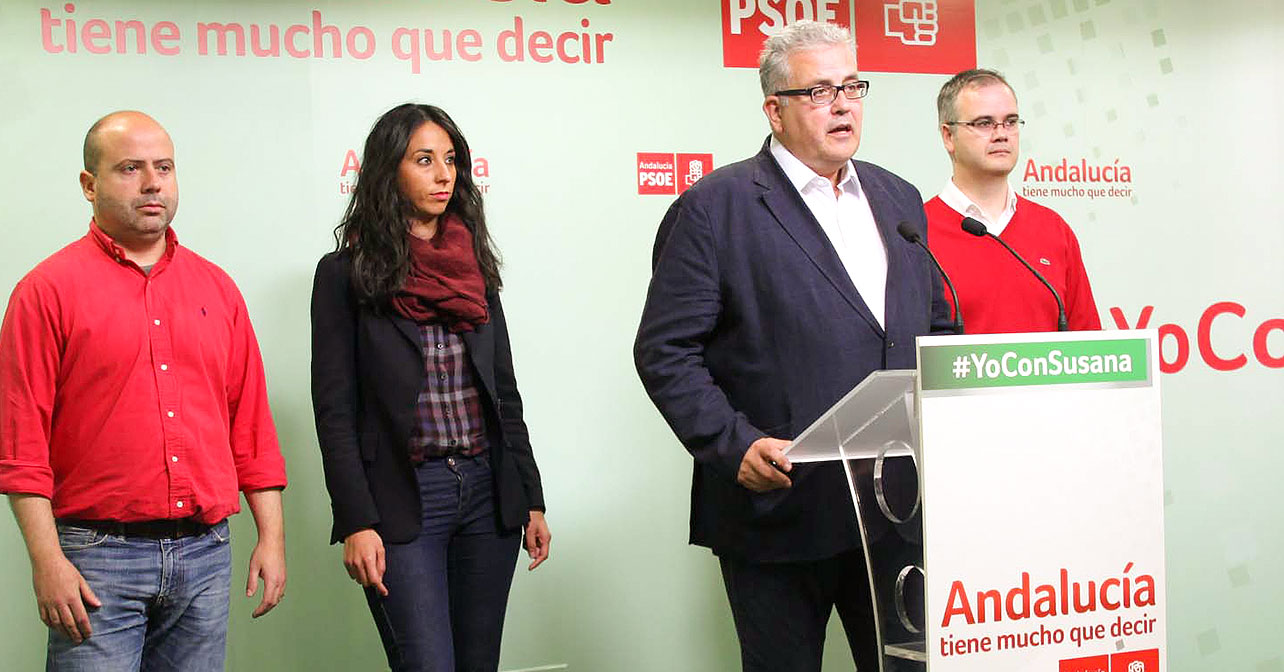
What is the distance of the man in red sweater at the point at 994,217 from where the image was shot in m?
3.08

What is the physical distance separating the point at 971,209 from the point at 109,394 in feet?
6.88

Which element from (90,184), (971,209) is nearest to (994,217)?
(971,209)

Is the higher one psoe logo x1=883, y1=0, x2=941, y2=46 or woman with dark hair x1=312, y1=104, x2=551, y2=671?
psoe logo x1=883, y1=0, x2=941, y2=46

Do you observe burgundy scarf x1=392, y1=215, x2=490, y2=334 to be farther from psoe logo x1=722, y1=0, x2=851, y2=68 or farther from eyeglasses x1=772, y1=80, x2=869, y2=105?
psoe logo x1=722, y1=0, x2=851, y2=68

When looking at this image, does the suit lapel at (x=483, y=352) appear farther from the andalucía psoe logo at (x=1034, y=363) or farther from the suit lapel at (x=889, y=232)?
the andalucía psoe logo at (x=1034, y=363)

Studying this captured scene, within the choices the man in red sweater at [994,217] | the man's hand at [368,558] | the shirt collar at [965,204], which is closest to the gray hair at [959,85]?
the man in red sweater at [994,217]

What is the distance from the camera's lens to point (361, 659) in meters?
3.46

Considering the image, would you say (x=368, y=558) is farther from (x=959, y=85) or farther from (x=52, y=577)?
(x=959, y=85)

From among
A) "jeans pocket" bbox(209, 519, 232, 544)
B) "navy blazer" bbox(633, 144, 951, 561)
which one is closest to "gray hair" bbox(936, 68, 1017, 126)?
"navy blazer" bbox(633, 144, 951, 561)

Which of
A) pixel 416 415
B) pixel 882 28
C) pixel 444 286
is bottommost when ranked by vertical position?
pixel 416 415

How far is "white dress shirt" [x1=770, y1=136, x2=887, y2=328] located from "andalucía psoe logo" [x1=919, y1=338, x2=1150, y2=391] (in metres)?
0.48

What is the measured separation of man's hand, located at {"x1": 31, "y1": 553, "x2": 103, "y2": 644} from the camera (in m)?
2.23

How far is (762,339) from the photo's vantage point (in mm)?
2338

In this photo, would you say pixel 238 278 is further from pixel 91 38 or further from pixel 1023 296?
pixel 1023 296
